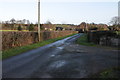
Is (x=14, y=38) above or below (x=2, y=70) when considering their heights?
above

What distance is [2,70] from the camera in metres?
5.79

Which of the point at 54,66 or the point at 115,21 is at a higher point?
the point at 115,21

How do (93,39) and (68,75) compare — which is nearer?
(68,75)

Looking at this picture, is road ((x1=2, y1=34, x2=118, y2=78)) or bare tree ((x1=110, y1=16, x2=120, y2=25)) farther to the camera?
bare tree ((x1=110, y1=16, x2=120, y2=25))

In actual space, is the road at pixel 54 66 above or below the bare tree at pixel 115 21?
below

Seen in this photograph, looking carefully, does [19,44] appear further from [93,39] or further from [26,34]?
[93,39]

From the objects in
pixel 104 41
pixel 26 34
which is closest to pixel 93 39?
pixel 104 41

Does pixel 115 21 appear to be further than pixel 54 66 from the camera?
Yes

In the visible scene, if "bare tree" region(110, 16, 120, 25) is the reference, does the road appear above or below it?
below

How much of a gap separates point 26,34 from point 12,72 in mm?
11340

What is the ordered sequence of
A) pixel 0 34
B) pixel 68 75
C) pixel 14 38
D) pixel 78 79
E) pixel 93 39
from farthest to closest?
pixel 93 39 < pixel 14 38 < pixel 0 34 < pixel 68 75 < pixel 78 79

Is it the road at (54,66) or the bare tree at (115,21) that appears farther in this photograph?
the bare tree at (115,21)

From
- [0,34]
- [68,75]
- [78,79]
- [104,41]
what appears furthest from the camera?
[104,41]

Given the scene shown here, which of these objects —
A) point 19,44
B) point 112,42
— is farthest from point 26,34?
point 112,42
